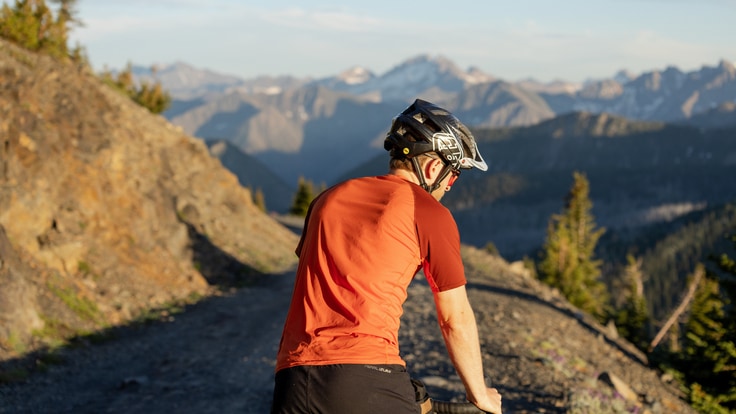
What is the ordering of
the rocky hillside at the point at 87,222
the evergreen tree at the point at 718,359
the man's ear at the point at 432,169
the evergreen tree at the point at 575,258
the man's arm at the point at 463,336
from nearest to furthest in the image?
1. the man's arm at the point at 463,336
2. the man's ear at the point at 432,169
3. the rocky hillside at the point at 87,222
4. the evergreen tree at the point at 718,359
5. the evergreen tree at the point at 575,258

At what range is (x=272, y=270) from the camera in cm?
2723

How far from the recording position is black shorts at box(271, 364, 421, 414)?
A: 11.4 feet

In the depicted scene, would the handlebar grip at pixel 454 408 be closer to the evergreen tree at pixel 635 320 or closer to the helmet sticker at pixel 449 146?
the helmet sticker at pixel 449 146

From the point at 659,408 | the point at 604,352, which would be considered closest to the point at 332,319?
the point at 659,408

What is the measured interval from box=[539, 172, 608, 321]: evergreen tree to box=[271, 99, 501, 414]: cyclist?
159 feet

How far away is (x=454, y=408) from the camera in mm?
4000

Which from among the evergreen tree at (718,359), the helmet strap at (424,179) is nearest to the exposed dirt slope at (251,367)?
the helmet strap at (424,179)

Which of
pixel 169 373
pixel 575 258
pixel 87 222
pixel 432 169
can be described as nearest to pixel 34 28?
pixel 87 222

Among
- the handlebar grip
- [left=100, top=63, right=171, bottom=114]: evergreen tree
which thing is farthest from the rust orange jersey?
[left=100, top=63, right=171, bottom=114]: evergreen tree

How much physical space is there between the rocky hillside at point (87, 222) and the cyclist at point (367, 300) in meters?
8.90

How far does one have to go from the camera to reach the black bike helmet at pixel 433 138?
3.94 meters

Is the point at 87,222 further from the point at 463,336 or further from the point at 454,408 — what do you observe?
the point at 463,336

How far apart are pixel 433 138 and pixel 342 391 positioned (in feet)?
5.14

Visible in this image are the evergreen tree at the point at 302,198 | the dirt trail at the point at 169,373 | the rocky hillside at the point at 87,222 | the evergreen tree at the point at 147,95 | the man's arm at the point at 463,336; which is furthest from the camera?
the evergreen tree at the point at 302,198
